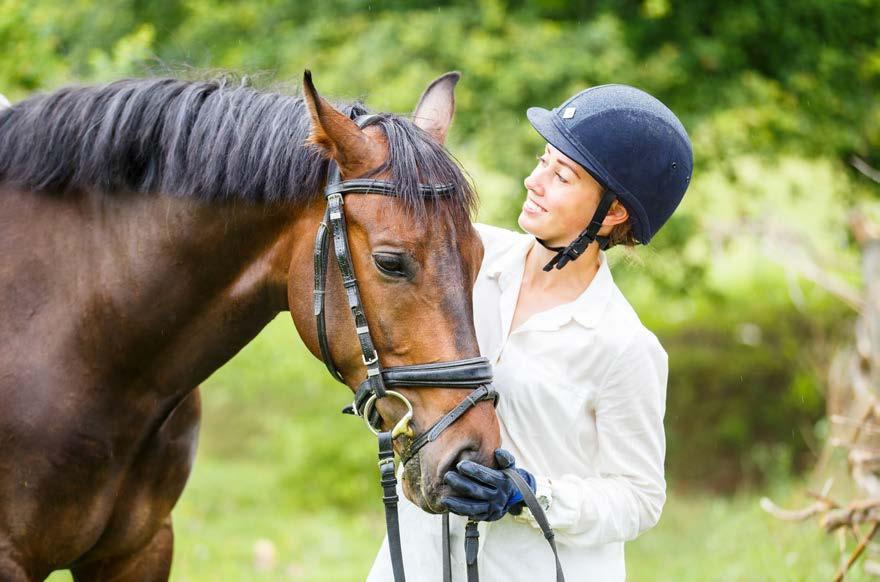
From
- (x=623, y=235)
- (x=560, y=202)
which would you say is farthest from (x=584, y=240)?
(x=623, y=235)

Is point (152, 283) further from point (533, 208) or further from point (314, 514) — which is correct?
point (314, 514)

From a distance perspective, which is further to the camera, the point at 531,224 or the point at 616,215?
the point at 616,215

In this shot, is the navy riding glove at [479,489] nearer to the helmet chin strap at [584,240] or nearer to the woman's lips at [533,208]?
the helmet chin strap at [584,240]

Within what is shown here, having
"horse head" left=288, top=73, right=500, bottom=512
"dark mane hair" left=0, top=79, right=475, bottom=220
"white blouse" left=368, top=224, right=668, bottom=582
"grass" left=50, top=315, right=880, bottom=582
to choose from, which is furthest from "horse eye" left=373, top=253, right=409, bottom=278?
"grass" left=50, top=315, right=880, bottom=582

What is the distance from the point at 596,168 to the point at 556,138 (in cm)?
15

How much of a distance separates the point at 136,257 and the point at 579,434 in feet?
4.71

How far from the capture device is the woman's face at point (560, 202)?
263cm

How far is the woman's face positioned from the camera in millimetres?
2629

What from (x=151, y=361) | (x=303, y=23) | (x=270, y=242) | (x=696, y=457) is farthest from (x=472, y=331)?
(x=696, y=457)

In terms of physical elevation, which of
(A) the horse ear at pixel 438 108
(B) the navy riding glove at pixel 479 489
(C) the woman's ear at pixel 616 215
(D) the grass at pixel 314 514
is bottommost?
(D) the grass at pixel 314 514

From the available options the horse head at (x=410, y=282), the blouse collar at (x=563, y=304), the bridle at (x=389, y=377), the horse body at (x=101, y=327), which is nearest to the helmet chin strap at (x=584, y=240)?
the blouse collar at (x=563, y=304)

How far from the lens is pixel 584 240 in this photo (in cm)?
260

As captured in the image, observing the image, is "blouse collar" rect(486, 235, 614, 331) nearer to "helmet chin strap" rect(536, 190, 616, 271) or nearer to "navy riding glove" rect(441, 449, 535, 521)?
"helmet chin strap" rect(536, 190, 616, 271)

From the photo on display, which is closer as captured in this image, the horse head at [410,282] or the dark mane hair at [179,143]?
the horse head at [410,282]
